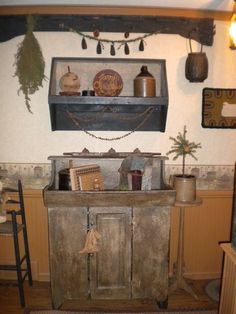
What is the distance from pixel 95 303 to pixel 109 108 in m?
1.79

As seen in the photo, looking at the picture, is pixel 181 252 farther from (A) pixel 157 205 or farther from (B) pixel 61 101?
(B) pixel 61 101

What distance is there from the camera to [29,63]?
8.38ft

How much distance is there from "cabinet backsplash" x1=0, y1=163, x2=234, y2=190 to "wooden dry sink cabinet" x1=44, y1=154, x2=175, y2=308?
0.55 m

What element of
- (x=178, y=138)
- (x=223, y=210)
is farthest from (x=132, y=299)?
(x=178, y=138)

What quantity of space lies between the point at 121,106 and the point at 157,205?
39.0 inches

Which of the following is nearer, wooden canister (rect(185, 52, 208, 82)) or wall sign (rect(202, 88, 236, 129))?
wooden canister (rect(185, 52, 208, 82))

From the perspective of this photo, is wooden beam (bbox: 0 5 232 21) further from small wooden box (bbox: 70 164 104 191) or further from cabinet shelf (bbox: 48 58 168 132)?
small wooden box (bbox: 70 164 104 191)

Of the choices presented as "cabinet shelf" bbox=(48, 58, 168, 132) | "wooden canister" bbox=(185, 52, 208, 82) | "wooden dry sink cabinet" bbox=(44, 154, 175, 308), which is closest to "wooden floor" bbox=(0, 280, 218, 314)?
"wooden dry sink cabinet" bbox=(44, 154, 175, 308)

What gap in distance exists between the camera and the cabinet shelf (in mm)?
2674

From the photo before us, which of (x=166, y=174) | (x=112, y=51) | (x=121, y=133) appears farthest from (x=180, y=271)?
(x=112, y=51)

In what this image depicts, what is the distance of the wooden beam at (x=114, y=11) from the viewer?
260cm

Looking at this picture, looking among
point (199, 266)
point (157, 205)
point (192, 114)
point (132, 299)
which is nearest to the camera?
point (157, 205)

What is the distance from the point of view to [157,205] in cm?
231

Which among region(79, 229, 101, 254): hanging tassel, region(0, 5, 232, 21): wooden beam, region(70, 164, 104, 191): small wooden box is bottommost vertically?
region(79, 229, 101, 254): hanging tassel
